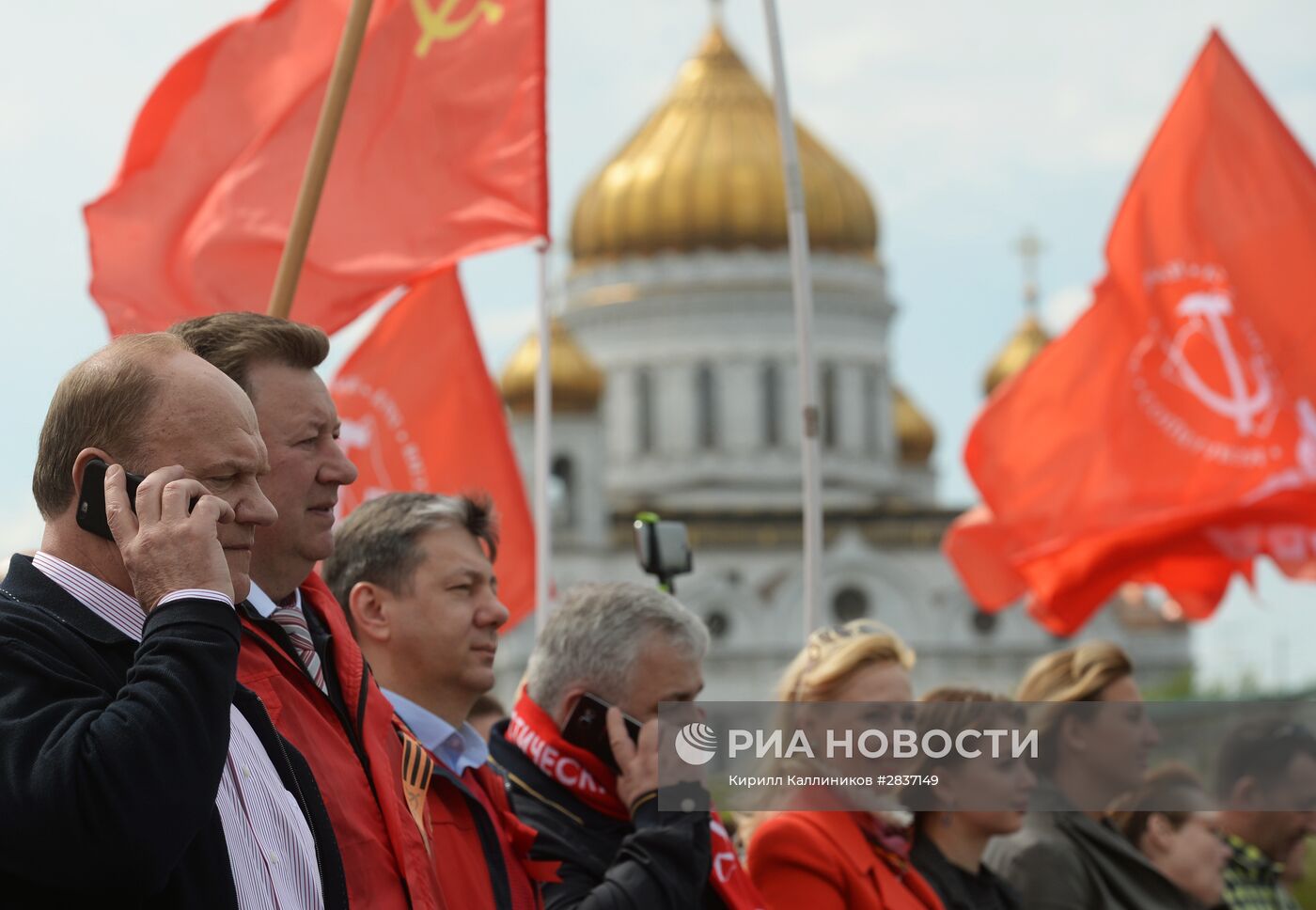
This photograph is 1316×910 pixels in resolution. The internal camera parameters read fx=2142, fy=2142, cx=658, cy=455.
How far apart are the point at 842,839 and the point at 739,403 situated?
46051 millimetres

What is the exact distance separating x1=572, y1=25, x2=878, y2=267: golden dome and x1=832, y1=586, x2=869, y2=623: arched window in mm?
8108

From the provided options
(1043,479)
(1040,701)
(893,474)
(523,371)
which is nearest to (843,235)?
(893,474)

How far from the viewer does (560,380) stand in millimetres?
46156

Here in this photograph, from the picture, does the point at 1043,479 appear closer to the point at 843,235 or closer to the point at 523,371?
the point at 523,371

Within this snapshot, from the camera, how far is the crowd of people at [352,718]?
220cm

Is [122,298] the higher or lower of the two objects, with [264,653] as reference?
higher

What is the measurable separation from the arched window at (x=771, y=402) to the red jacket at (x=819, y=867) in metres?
45.8

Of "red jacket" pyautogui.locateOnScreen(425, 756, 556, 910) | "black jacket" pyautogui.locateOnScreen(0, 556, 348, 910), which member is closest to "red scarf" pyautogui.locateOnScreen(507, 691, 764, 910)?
"red jacket" pyautogui.locateOnScreen(425, 756, 556, 910)

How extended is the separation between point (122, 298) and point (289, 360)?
3.01 m

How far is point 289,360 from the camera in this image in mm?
3035

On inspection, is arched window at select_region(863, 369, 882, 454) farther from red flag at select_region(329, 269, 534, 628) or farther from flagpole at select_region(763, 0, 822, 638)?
flagpole at select_region(763, 0, 822, 638)

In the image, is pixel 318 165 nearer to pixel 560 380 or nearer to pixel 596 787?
pixel 596 787

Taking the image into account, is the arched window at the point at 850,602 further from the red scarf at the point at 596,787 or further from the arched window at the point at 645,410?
the red scarf at the point at 596,787

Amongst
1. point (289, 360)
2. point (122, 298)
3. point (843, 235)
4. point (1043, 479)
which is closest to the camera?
point (289, 360)
